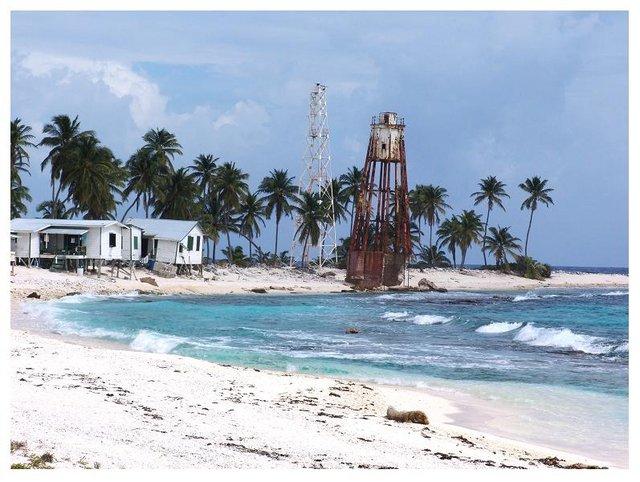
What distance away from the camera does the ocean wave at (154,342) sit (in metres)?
22.7

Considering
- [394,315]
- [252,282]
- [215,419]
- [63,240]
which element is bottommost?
[394,315]

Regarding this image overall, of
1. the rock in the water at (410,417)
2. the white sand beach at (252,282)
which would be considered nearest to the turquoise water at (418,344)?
the rock in the water at (410,417)

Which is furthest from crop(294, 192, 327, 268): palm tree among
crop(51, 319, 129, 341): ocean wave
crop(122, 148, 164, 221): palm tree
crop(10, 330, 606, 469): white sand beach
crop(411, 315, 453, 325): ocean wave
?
crop(10, 330, 606, 469): white sand beach

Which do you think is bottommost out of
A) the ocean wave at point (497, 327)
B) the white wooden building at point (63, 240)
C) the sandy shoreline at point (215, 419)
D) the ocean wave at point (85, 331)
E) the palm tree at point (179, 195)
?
the ocean wave at point (497, 327)

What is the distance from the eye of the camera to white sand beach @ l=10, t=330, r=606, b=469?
9.09 metres

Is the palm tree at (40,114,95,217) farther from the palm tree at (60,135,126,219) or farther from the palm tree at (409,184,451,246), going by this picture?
the palm tree at (409,184,451,246)

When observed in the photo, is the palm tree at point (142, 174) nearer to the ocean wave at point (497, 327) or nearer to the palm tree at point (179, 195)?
the palm tree at point (179, 195)

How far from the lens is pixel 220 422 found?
38.0 feet

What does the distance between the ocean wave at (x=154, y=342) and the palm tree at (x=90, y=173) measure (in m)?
35.5

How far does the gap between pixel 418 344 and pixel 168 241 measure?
3559 centimetres

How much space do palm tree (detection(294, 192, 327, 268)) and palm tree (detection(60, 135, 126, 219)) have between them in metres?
21.4

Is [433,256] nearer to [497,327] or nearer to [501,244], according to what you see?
[501,244]

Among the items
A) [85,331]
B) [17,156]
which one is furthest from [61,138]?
[85,331]
